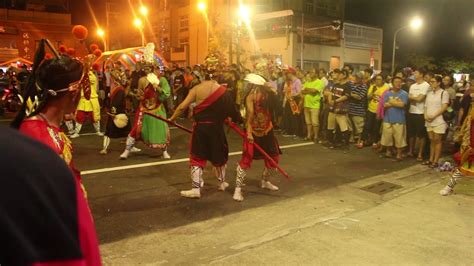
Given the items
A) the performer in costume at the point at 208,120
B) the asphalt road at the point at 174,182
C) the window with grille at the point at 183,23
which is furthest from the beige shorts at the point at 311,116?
the window with grille at the point at 183,23

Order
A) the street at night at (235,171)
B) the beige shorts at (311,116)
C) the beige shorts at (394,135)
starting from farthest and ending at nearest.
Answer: the beige shorts at (311,116) → the beige shorts at (394,135) → the street at night at (235,171)

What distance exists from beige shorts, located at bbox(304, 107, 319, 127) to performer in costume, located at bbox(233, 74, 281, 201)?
4848 mm

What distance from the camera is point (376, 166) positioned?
868 centimetres

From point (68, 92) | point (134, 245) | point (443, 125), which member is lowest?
point (134, 245)

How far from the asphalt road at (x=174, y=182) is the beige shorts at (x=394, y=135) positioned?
1.40 ft

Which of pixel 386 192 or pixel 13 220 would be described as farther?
pixel 386 192

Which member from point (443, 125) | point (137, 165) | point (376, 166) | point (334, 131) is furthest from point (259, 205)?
point (334, 131)

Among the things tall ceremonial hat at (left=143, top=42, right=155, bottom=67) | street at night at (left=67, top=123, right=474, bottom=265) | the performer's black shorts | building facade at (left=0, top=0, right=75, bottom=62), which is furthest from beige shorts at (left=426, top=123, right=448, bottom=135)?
building facade at (left=0, top=0, right=75, bottom=62)

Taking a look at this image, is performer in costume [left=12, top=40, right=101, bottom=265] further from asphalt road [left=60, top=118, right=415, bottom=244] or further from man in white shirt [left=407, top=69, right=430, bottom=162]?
man in white shirt [left=407, top=69, right=430, bottom=162]

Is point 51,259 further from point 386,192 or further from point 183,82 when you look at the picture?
point 183,82

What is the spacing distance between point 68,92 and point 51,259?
6.06ft

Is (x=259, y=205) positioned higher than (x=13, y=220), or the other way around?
(x=13, y=220)

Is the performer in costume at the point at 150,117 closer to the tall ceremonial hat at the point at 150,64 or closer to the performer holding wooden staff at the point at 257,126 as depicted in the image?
the tall ceremonial hat at the point at 150,64

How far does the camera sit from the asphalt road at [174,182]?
5383mm
